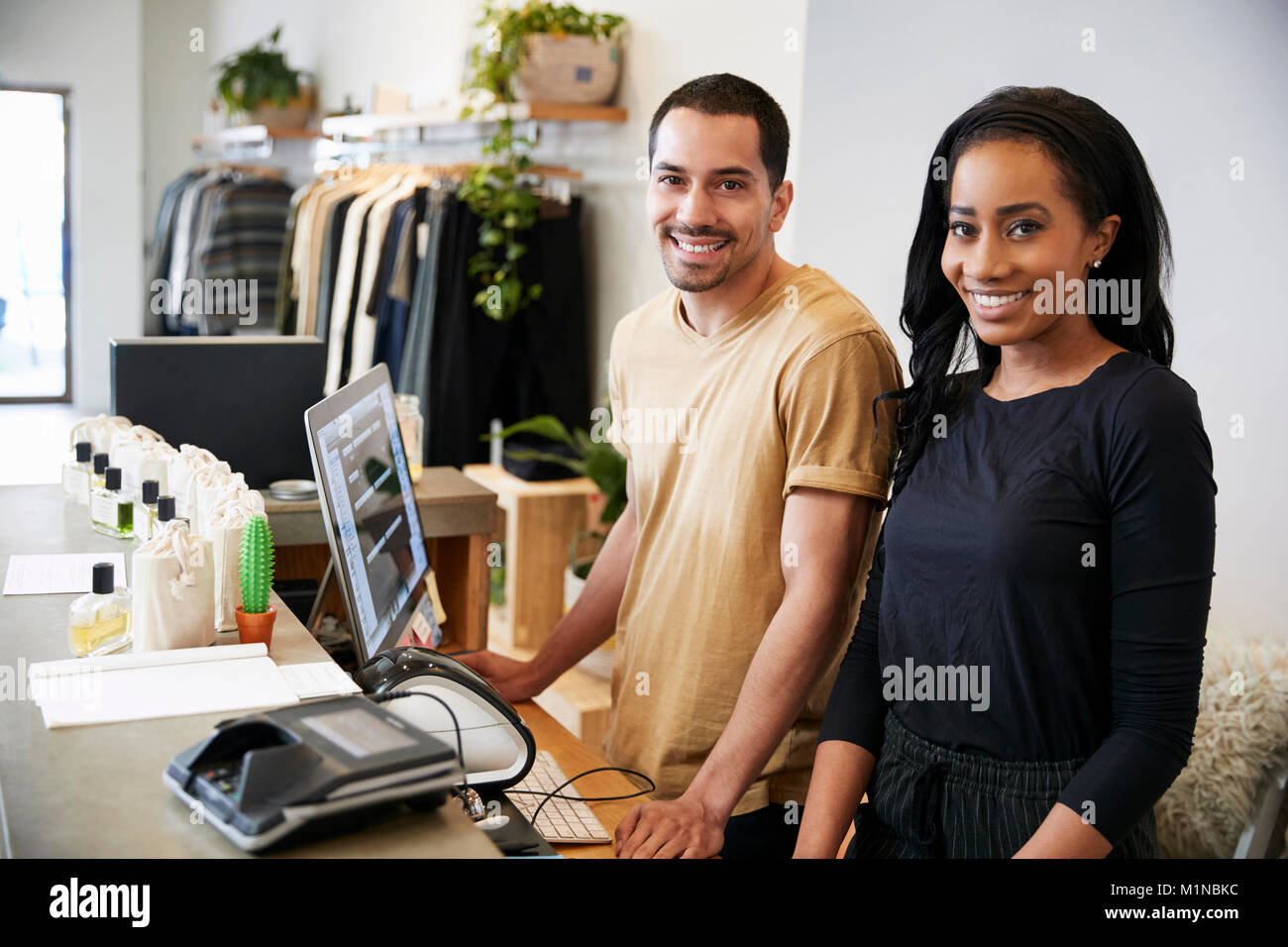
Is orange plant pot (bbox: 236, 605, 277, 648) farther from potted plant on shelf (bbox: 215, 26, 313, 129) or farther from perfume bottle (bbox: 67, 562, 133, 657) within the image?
potted plant on shelf (bbox: 215, 26, 313, 129)

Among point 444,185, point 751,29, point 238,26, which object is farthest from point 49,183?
point 751,29

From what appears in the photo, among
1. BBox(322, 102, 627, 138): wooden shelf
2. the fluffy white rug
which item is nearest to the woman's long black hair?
the fluffy white rug

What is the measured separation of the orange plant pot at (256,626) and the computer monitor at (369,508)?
10 centimetres

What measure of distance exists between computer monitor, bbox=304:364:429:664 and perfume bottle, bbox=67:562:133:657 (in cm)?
25

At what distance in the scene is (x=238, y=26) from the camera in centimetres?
870

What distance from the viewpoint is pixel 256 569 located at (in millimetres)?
1441

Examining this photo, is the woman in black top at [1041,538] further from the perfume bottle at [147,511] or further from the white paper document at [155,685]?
the perfume bottle at [147,511]

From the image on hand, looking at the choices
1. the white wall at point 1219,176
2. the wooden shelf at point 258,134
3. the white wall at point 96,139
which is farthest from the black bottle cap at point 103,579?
the white wall at point 96,139

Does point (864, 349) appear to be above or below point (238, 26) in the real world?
below

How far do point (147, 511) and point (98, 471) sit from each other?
250 millimetres

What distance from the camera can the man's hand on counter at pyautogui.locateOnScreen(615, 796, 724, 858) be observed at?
4.86 feet

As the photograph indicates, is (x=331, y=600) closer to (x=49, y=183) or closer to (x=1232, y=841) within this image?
(x=1232, y=841)
